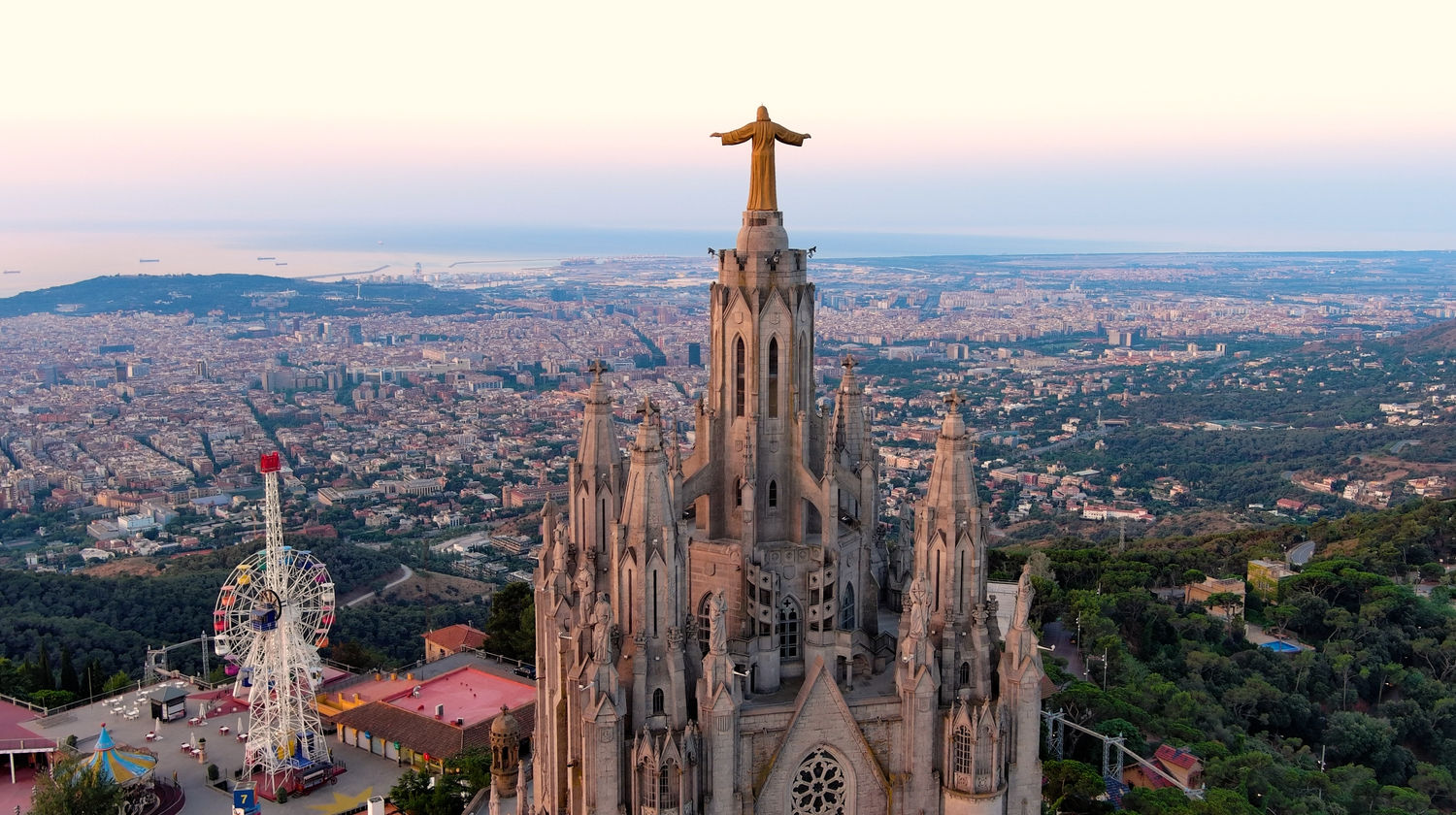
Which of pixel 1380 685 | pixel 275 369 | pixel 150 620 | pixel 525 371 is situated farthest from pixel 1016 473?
pixel 275 369

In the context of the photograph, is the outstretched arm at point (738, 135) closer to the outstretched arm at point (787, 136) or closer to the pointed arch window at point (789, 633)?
the outstretched arm at point (787, 136)

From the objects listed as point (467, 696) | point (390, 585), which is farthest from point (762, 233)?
point (390, 585)

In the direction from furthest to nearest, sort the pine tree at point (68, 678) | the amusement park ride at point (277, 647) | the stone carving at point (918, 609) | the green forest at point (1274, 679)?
1. the pine tree at point (68, 678)
2. the amusement park ride at point (277, 647)
3. the green forest at point (1274, 679)
4. the stone carving at point (918, 609)

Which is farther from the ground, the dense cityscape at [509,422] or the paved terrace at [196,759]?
the paved terrace at [196,759]

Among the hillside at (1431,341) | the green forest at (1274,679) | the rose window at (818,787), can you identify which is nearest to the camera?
the rose window at (818,787)

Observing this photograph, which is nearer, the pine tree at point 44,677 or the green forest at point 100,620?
the pine tree at point 44,677

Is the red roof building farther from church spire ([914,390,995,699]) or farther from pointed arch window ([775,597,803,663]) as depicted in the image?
church spire ([914,390,995,699])

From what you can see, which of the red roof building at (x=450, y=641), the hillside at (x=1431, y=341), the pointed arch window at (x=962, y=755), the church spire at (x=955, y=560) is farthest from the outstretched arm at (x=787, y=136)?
the hillside at (x=1431, y=341)

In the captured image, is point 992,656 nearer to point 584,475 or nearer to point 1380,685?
point 584,475
